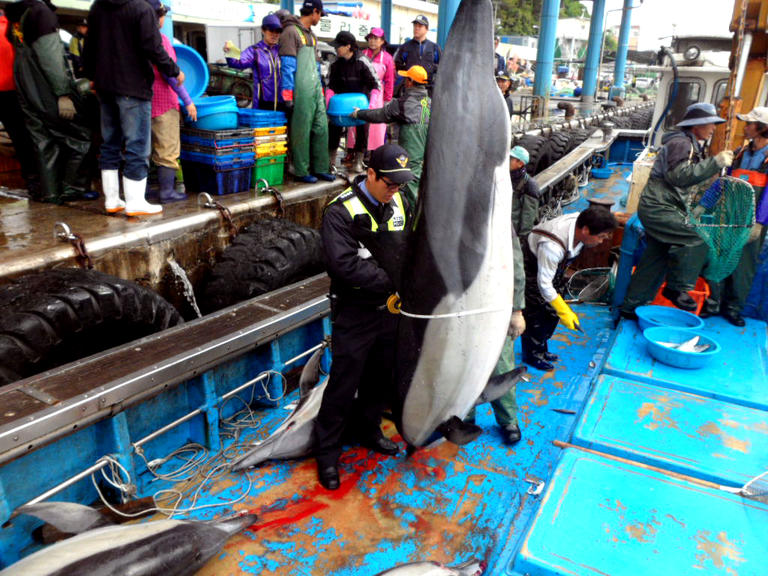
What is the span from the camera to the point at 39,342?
332 cm

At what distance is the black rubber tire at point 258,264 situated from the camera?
4.91 metres

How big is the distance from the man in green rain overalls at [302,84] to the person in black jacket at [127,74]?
68.4 inches

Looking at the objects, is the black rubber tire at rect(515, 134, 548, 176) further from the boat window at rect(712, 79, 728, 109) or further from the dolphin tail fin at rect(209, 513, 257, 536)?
the dolphin tail fin at rect(209, 513, 257, 536)

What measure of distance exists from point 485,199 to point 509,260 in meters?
0.31

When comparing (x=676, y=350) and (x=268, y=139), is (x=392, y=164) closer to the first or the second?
(x=676, y=350)

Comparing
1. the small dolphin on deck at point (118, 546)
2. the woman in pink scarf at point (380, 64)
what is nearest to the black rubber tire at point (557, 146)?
the woman in pink scarf at point (380, 64)

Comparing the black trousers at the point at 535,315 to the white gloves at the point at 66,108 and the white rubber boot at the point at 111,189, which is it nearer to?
the white rubber boot at the point at 111,189

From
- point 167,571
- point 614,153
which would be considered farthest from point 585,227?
point 614,153

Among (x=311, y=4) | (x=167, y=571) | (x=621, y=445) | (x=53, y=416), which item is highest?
(x=311, y=4)

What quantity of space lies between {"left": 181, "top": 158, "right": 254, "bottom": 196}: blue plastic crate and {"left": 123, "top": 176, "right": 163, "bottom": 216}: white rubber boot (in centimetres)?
98

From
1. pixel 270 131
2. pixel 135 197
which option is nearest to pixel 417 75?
pixel 270 131

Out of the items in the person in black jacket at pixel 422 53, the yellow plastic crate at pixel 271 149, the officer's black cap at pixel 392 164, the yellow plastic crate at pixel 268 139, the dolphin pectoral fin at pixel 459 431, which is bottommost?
the dolphin pectoral fin at pixel 459 431

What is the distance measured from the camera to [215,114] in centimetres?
591

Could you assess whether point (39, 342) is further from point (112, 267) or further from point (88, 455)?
point (112, 267)
